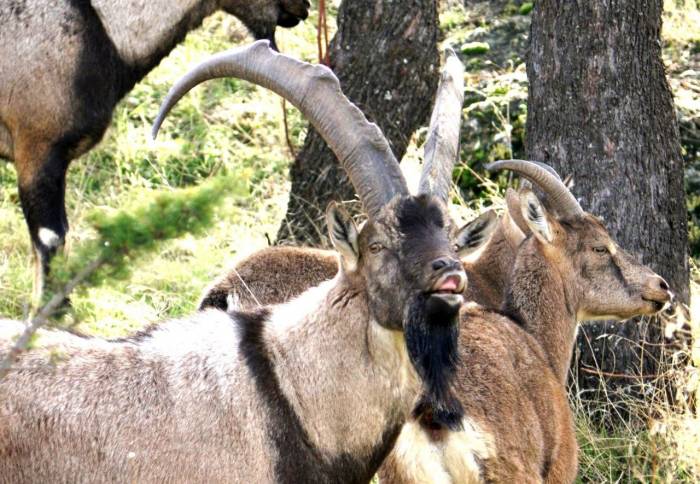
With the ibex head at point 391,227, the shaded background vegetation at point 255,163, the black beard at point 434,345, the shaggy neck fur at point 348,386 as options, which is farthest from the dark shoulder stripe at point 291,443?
the shaded background vegetation at point 255,163

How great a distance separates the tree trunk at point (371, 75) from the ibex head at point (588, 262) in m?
2.51

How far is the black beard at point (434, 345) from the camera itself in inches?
174

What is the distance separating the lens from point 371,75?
9.16m

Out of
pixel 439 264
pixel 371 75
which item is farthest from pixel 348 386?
pixel 371 75

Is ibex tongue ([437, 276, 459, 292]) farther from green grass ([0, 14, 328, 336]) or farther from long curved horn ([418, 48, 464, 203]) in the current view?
green grass ([0, 14, 328, 336])

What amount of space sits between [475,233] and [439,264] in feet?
2.14

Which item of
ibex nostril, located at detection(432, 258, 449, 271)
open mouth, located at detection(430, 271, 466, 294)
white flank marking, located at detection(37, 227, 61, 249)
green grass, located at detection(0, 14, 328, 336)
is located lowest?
green grass, located at detection(0, 14, 328, 336)

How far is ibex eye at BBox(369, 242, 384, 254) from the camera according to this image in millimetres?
4664

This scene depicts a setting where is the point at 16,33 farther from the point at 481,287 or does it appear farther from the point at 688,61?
the point at 688,61

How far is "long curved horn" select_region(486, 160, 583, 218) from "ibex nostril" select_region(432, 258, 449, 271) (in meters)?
2.39

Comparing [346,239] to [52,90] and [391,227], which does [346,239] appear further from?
[52,90]

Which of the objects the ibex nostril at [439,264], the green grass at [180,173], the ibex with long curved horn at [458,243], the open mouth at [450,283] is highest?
the ibex nostril at [439,264]

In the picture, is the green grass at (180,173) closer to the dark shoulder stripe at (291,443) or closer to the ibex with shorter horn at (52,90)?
the ibex with shorter horn at (52,90)

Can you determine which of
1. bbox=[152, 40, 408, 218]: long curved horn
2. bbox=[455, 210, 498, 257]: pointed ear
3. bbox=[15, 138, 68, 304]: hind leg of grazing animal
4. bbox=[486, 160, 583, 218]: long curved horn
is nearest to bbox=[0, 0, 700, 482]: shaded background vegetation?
bbox=[15, 138, 68, 304]: hind leg of grazing animal
